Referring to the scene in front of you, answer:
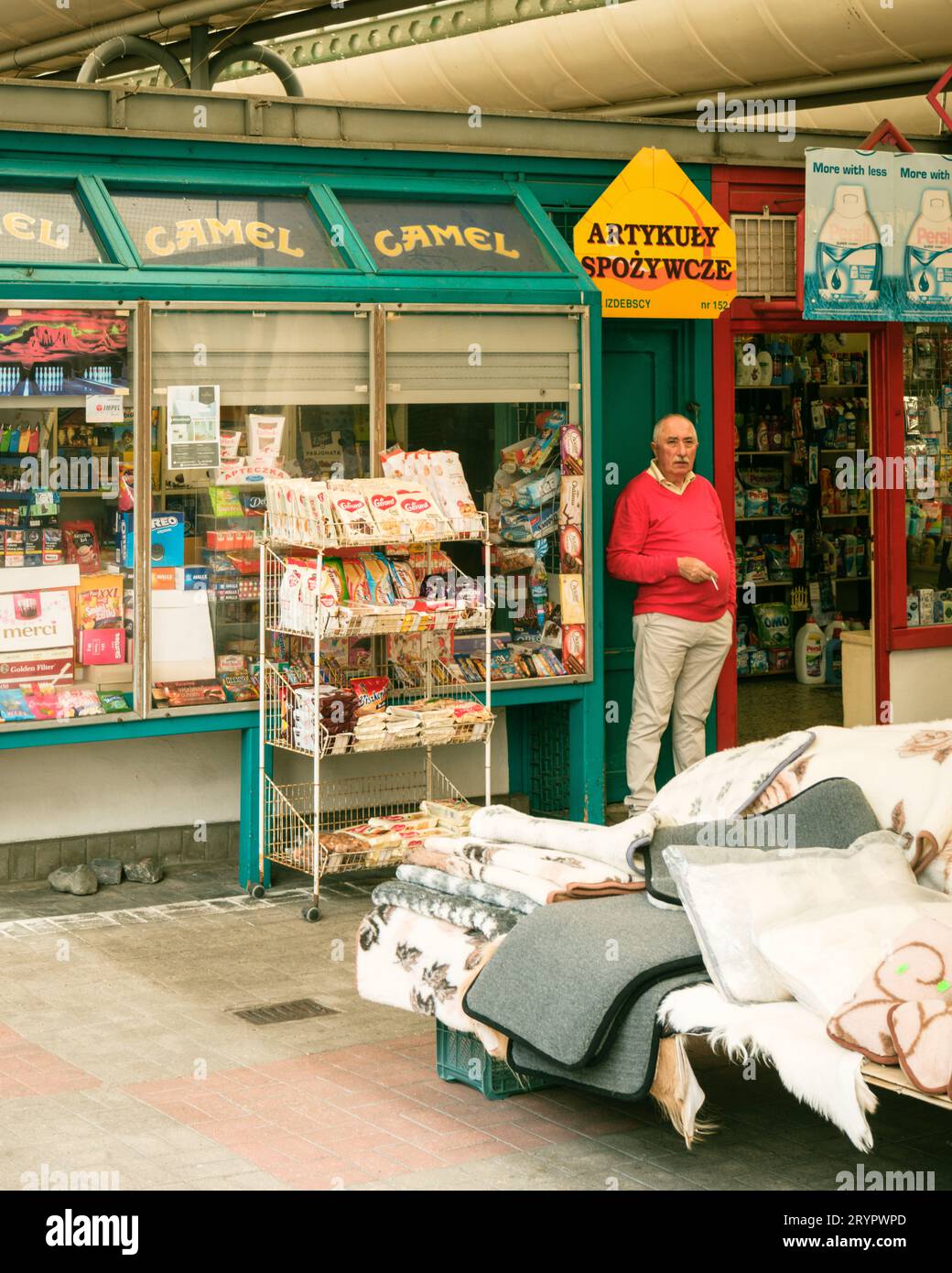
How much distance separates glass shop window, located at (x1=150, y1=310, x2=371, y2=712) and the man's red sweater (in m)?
1.34

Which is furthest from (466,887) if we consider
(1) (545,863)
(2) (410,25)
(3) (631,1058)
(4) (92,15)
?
(2) (410,25)

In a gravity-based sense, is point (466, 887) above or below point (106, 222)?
below

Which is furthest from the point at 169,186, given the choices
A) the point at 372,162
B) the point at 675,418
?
the point at 675,418

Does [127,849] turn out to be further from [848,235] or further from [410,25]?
[410,25]

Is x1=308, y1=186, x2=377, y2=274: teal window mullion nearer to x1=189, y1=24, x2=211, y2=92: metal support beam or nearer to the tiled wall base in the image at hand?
the tiled wall base

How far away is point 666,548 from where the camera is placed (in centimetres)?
816

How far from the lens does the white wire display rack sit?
22.7 feet

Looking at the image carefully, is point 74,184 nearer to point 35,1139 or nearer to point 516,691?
point 516,691

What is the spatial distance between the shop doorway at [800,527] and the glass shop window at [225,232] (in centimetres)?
550

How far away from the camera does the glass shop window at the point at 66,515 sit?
271 inches

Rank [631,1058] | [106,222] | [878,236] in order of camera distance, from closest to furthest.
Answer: [631,1058], [106,222], [878,236]

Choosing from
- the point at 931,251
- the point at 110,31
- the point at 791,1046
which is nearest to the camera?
the point at 791,1046

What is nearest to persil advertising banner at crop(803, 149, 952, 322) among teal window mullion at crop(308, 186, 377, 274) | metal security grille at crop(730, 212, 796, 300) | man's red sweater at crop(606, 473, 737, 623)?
metal security grille at crop(730, 212, 796, 300)

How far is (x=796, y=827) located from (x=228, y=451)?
10.8 feet
